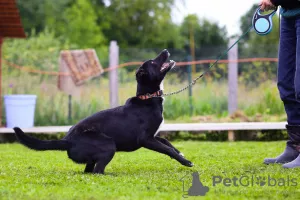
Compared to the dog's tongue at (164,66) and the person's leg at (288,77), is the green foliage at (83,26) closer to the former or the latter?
the dog's tongue at (164,66)

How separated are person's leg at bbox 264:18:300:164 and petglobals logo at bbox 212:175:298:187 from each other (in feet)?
3.30

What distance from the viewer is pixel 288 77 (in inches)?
183

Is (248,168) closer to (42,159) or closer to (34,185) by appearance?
(34,185)

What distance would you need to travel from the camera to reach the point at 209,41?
31.4m

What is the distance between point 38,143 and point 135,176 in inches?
32.5

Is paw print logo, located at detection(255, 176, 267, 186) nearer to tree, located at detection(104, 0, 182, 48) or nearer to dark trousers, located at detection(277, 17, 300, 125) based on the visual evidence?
dark trousers, located at detection(277, 17, 300, 125)

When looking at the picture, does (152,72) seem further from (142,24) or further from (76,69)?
(142,24)

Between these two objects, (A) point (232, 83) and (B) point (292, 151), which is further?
(A) point (232, 83)

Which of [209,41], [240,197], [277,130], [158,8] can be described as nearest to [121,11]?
[158,8]

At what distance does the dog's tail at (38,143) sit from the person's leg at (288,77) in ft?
6.19

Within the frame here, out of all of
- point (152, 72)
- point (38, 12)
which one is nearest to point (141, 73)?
point (152, 72)

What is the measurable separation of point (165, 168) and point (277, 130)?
3.79m

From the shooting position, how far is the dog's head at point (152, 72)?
15.2 feet

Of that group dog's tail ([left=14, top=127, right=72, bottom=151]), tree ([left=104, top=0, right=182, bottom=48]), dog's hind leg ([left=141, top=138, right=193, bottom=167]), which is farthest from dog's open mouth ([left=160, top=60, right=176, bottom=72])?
tree ([left=104, top=0, right=182, bottom=48])
